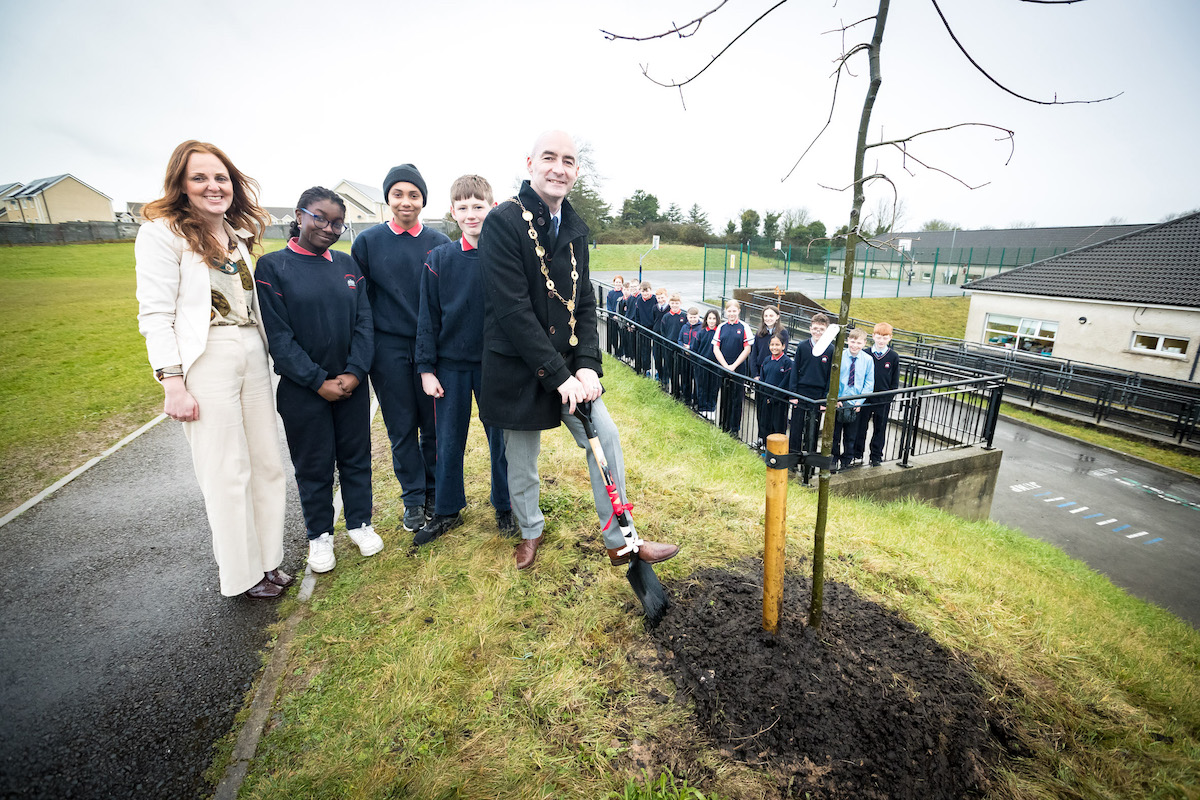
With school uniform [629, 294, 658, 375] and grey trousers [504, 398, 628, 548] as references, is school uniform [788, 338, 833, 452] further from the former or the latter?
grey trousers [504, 398, 628, 548]

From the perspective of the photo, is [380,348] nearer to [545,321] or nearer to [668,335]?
[545,321]

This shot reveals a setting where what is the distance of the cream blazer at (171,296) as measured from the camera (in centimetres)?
257

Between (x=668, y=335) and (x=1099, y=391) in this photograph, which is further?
(x=1099, y=391)

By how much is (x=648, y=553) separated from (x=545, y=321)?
4.45 ft

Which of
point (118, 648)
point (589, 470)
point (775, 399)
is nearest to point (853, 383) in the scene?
point (775, 399)

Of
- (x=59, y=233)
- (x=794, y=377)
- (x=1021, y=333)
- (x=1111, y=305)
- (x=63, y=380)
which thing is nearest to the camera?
(x=794, y=377)

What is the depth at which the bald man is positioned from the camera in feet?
8.55

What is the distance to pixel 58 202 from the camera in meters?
45.9

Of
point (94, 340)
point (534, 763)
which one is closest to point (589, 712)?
point (534, 763)

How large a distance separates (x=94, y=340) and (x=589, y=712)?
15196mm

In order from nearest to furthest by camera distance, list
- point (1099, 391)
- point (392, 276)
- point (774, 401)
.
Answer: point (392, 276) → point (774, 401) → point (1099, 391)

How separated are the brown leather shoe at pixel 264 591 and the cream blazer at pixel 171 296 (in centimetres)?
141

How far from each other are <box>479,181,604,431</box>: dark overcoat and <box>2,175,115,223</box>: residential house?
6082 cm

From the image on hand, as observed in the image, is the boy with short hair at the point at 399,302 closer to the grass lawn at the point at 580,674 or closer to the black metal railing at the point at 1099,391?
the grass lawn at the point at 580,674
